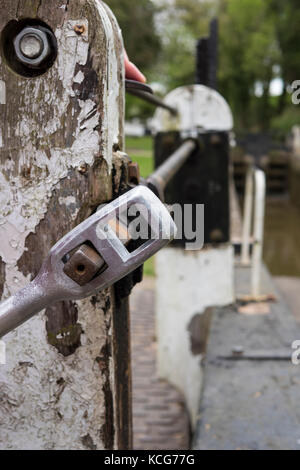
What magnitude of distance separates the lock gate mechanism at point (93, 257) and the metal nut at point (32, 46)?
10.5 inches

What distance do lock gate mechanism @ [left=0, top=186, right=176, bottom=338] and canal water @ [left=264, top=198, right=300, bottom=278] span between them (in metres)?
9.33

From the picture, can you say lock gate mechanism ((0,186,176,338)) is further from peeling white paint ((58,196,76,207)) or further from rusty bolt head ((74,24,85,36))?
rusty bolt head ((74,24,85,36))

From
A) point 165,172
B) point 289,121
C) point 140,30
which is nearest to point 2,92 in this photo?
point 165,172

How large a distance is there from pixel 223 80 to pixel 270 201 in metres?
13.0

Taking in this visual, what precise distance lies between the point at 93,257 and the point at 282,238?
45.0 feet

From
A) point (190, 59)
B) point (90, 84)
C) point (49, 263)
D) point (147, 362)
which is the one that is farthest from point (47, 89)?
point (190, 59)

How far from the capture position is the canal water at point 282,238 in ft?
34.3

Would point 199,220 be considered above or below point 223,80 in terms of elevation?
below

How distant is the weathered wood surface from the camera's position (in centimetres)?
75

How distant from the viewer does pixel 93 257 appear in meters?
0.66

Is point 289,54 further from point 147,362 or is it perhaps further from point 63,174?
point 63,174

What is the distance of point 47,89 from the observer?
2.49 feet

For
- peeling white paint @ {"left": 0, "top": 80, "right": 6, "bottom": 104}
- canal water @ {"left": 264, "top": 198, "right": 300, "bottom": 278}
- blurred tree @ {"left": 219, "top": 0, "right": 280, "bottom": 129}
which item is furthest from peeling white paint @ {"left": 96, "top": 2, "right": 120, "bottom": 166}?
blurred tree @ {"left": 219, "top": 0, "right": 280, "bottom": 129}

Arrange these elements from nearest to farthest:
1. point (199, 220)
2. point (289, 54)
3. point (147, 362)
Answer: point (199, 220)
point (147, 362)
point (289, 54)
